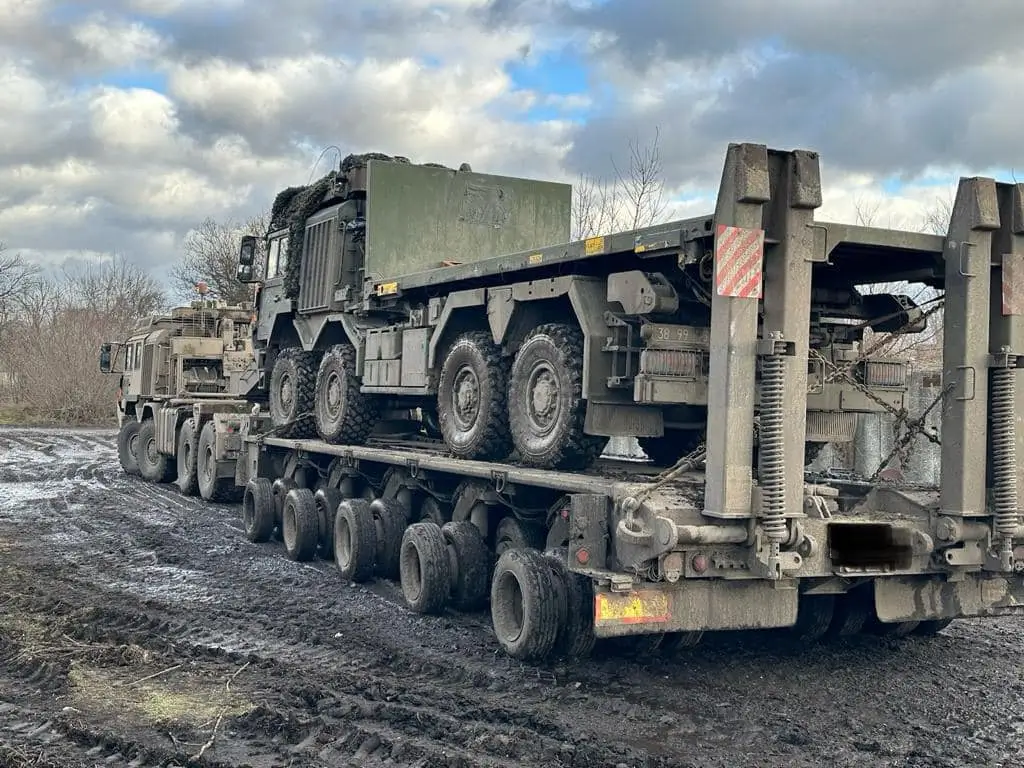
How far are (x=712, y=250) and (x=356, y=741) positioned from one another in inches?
125

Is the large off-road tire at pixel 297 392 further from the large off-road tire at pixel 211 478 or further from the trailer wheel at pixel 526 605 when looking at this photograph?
the trailer wheel at pixel 526 605

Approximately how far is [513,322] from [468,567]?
1.87 m

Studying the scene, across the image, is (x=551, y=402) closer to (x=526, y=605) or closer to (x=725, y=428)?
(x=526, y=605)

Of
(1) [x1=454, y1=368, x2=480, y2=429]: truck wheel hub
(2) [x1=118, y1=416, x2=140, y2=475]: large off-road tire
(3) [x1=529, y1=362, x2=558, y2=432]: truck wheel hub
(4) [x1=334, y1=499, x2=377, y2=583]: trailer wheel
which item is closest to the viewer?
(3) [x1=529, y1=362, x2=558, y2=432]: truck wheel hub

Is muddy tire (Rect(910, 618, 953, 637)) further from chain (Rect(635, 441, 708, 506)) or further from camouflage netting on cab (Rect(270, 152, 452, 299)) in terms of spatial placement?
camouflage netting on cab (Rect(270, 152, 452, 299))

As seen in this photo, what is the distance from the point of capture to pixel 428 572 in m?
8.30

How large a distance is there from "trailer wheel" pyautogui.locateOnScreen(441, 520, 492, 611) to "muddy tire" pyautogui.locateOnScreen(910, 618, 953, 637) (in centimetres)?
312

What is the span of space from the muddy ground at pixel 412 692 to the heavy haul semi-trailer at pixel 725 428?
0.38 m

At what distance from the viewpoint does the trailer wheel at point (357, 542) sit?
971cm

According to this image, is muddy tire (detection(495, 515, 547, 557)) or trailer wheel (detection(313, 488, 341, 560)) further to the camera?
trailer wheel (detection(313, 488, 341, 560))

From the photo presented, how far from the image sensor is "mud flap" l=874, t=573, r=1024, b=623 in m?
6.74

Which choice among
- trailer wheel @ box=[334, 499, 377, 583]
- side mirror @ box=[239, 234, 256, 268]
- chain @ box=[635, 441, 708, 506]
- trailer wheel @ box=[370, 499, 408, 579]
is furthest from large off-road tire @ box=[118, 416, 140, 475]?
chain @ box=[635, 441, 708, 506]

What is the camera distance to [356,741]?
5.44m

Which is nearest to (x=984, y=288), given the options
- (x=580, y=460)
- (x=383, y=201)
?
(x=580, y=460)
